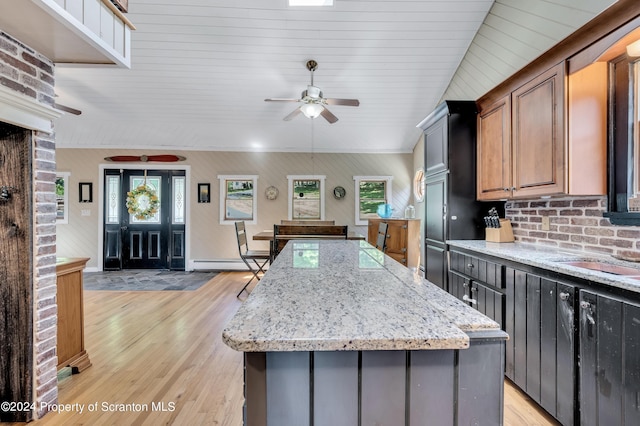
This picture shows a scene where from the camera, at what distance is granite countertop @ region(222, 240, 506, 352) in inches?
25.4

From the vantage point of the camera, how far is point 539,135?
222cm

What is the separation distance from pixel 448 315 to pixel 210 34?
4.01 meters

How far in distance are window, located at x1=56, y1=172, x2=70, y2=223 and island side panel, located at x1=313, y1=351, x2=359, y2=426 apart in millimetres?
7207

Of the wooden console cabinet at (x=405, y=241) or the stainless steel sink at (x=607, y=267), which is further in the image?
the wooden console cabinet at (x=405, y=241)

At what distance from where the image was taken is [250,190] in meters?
6.14

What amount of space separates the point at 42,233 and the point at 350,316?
201cm

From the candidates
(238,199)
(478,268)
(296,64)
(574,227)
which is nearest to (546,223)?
(574,227)

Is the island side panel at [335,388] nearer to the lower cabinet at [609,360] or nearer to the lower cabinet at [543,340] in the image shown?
the lower cabinet at [609,360]

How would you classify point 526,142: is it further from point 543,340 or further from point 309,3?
point 309,3

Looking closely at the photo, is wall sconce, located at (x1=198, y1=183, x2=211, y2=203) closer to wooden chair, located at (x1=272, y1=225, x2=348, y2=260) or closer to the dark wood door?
wooden chair, located at (x1=272, y1=225, x2=348, y2=260)

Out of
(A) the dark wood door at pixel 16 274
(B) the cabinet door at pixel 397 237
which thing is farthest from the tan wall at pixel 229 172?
(A) the dark wood door at pixel 16 274

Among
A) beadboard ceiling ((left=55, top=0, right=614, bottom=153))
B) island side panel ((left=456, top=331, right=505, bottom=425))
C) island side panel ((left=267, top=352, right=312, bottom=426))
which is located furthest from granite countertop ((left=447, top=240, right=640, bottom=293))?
beadboard ceiling ((left=55, top=0, right=614, bottom=153))

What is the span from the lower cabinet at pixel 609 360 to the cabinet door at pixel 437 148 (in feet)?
6.02

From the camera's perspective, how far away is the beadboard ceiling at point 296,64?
3.29m
